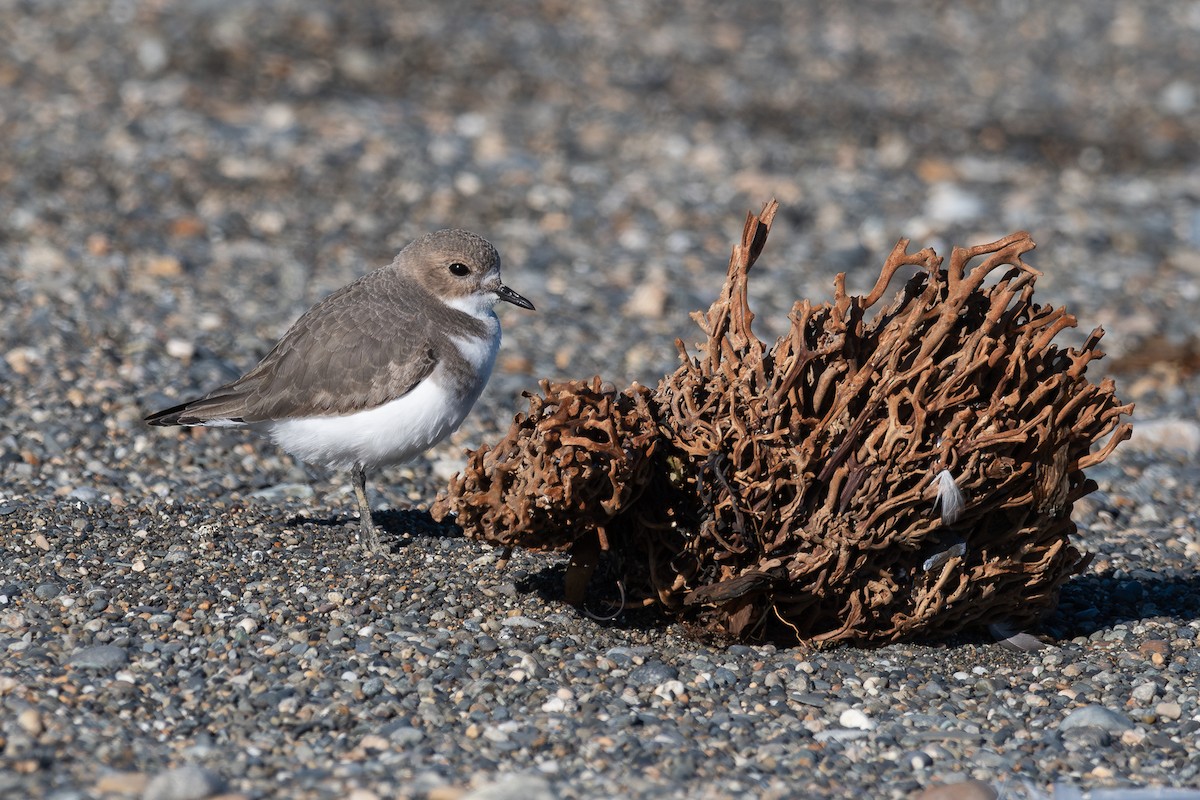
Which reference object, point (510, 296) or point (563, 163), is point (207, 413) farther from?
point (563, 163)

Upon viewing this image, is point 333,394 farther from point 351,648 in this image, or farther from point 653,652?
point 653,652

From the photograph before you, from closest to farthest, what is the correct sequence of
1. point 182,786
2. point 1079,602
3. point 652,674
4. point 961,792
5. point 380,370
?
point 182,786 → point 961,792 → point 652,674 → point 1079,602 → point 380,370

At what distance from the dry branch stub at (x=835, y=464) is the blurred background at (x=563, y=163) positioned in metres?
2.90

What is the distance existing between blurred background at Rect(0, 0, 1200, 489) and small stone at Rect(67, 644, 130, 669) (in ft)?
8.65

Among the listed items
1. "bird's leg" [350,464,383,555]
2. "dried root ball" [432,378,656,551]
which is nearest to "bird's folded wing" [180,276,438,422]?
"bird's leg" [350,464,383,555]

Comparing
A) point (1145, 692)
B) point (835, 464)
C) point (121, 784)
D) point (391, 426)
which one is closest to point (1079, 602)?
point (1145, 692)

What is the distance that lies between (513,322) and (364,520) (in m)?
3.68

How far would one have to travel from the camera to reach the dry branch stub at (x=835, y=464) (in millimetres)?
4980

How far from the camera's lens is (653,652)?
525 cm

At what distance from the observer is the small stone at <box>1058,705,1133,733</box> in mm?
4828

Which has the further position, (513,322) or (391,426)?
(513,322)

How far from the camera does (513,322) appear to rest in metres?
9.62

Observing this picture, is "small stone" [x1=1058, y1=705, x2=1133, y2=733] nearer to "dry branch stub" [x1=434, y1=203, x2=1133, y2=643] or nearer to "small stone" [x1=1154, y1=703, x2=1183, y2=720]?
"small stone" [x1=1154, y1=703, x2=1183, y2=720]

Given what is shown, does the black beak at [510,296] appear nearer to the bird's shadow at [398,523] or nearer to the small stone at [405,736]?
the bird's shadow at [398,523]
